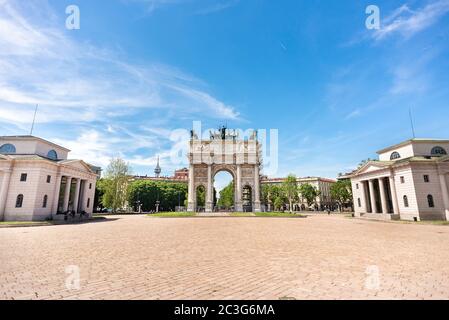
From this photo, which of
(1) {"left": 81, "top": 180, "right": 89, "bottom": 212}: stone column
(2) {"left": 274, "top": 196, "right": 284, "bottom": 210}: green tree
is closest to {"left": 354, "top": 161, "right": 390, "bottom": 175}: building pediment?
(2) {"left": 274, "top": 196, "right": 284, "bottom": 210}: green tree

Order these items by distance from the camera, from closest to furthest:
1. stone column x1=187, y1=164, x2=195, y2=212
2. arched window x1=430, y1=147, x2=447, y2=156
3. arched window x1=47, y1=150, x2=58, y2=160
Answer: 1. arched window x1=430, y1=147, x2=447, y2=156
2. arched window x1=47, y1=150, x2=58, y2=160
3. stone column x1=187, y1=164, x2=195, y2=212

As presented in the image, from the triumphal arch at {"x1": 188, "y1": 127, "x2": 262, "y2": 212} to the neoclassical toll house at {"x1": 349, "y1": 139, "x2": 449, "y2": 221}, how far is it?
25023mm

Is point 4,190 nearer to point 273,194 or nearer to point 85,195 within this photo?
point 85,195

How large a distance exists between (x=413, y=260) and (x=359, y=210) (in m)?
43.7

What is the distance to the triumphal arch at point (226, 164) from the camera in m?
56.5

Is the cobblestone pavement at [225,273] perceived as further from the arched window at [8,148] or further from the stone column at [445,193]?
the arched window at [8,148]

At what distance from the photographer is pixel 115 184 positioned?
55062 millimetres

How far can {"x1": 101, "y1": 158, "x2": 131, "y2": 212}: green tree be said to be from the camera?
54.8 m

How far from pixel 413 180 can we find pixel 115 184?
6071 cm

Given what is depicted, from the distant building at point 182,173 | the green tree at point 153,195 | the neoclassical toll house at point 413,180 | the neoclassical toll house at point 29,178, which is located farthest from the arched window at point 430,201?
the distant building at point 182,173

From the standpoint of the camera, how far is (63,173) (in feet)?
116

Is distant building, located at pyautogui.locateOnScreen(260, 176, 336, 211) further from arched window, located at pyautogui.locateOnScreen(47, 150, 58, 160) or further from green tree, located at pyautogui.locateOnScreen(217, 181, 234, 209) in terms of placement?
arched window, located at pyautogui.locateOnScreen(47, 150, 58, 160)
